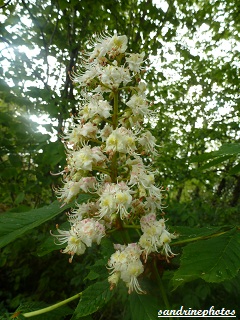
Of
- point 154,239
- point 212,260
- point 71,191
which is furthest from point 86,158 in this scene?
point 212,260

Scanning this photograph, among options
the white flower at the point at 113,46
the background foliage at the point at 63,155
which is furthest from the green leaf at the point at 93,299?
the white flower at the point at 113,46

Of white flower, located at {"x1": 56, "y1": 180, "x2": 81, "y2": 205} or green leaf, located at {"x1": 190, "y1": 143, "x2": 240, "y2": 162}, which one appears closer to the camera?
green leaf, located at {"x1": 190, "y1": 143, "x2": 240, "y2": 162}

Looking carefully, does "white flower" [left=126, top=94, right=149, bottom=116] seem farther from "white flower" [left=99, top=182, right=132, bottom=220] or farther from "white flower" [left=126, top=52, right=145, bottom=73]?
"white flower" [left=99, top=182, right=132, bottom=220]

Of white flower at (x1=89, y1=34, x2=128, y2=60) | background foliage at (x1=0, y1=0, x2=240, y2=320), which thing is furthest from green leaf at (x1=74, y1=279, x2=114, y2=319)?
white flower at (x1=89, y1=34, x2=128, y2=60)

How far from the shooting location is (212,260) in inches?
31.0

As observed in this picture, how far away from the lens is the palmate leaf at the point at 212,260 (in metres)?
0.73

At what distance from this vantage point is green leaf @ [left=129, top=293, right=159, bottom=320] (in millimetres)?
952

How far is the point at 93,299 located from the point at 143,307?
18 centimetres

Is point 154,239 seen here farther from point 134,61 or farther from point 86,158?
point 134,61

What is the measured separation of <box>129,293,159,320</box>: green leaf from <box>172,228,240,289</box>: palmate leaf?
20 centimetres

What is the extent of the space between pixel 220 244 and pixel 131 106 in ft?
2.34

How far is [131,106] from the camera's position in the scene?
1306mm

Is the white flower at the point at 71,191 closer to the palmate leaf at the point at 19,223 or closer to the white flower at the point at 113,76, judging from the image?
the palmate leaf at the point at 19,223

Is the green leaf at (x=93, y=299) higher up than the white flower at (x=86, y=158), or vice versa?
the white flower at (x=86, y=158)
